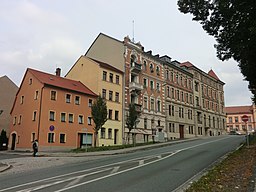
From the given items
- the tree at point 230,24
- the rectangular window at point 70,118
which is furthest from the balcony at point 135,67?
the tree at point 230,24

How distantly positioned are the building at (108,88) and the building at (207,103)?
24156 millimetres

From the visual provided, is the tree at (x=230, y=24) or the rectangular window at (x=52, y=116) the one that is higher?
the tree at (x=230, y=24)

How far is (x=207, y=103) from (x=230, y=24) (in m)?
56.7

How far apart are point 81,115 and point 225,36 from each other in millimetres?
28033

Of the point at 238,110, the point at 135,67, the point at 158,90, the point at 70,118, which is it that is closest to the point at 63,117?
the point at 70,118

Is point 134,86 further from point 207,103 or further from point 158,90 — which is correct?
point 207,103

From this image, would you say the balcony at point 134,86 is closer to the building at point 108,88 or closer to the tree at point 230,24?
the building at point 108,88

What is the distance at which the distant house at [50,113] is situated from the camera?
35906 millimetres

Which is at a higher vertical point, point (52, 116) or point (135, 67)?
point (135, 67)

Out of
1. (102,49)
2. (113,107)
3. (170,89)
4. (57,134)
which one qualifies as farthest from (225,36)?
(170,89)

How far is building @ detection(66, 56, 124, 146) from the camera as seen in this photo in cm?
4247

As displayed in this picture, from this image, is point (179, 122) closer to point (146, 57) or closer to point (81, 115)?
point (146, 57)

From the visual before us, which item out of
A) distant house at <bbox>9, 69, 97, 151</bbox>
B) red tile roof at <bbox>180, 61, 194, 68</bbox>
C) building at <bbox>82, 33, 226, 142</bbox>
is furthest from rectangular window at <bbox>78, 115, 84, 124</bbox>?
red tile roof at <bbox>180, 61, 194, 68</bbox>

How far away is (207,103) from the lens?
230 ft
